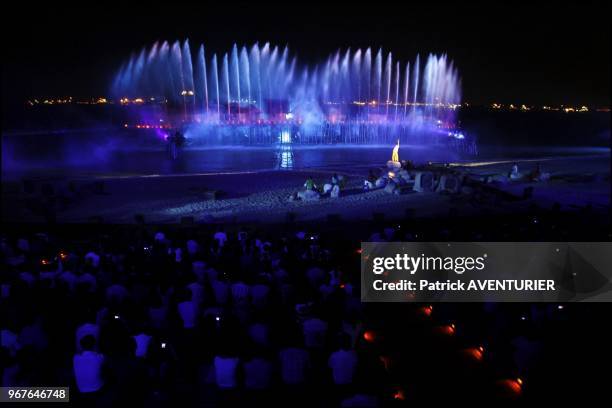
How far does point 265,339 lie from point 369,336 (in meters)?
1.71

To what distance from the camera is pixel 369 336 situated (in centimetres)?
721

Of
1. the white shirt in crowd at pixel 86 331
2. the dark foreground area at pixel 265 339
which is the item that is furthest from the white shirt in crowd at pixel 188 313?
the white shirt in crowd at pixel 86 331

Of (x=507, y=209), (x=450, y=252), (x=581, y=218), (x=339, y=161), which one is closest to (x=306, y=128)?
(x=339, y=161)

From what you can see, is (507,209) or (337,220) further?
(507,209)

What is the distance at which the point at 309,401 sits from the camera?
5668 millimetres

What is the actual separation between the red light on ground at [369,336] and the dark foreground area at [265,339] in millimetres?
22

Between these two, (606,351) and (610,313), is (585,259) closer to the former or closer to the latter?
(610,313)

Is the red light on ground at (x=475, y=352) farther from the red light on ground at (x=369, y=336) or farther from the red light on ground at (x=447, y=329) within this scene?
the red light on ground at (x=369, y=336)

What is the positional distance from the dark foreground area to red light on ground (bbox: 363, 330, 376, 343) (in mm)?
22

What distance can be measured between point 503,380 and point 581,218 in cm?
1035

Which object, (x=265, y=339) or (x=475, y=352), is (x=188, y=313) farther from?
(x=475, y=352)

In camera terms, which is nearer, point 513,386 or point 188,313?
point 513,386

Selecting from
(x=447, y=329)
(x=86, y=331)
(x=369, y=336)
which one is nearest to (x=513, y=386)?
(x=447, y=329)

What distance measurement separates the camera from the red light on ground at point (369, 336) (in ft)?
23.3
